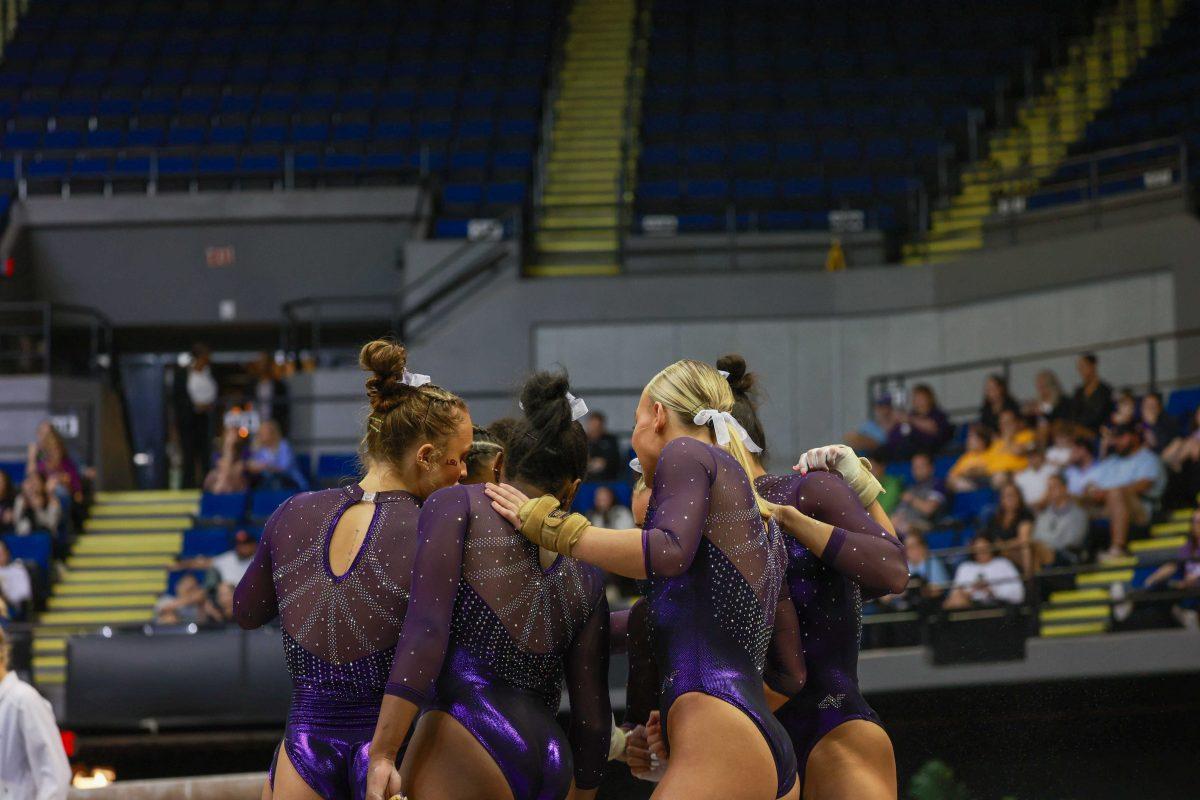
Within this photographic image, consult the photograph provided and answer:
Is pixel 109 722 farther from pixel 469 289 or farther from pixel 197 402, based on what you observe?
pixel 469 289

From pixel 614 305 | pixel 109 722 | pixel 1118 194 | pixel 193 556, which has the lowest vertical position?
pixel 109 722

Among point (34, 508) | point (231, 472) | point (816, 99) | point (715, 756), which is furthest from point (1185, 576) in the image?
point (816, 99)

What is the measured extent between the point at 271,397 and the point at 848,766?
32.5ft

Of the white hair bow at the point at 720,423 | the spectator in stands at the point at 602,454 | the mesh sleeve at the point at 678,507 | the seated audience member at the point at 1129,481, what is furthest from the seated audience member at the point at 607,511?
the mesh sleeve at the point at 678,507

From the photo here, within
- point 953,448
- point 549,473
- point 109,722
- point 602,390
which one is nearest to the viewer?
point 549,473

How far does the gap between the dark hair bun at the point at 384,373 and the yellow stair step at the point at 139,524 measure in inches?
368

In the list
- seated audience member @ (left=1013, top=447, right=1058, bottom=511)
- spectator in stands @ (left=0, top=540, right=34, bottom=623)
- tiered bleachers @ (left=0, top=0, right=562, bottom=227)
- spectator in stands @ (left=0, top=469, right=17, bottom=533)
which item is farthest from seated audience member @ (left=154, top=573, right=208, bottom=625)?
tiered bleachers @ (left=0, top=0, right=562, bottom=227)

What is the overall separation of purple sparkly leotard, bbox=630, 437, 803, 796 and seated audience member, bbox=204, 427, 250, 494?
919cm

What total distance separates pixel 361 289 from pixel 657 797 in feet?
40.2

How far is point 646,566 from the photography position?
2.75m

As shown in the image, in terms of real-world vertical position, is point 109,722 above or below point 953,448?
below

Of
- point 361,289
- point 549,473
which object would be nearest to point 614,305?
point 361,289

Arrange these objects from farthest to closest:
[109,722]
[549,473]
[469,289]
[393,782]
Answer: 1. [469,289]
2. [109,722]
3. [549,473]
4. [393,782]

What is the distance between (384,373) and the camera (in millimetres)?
3123
